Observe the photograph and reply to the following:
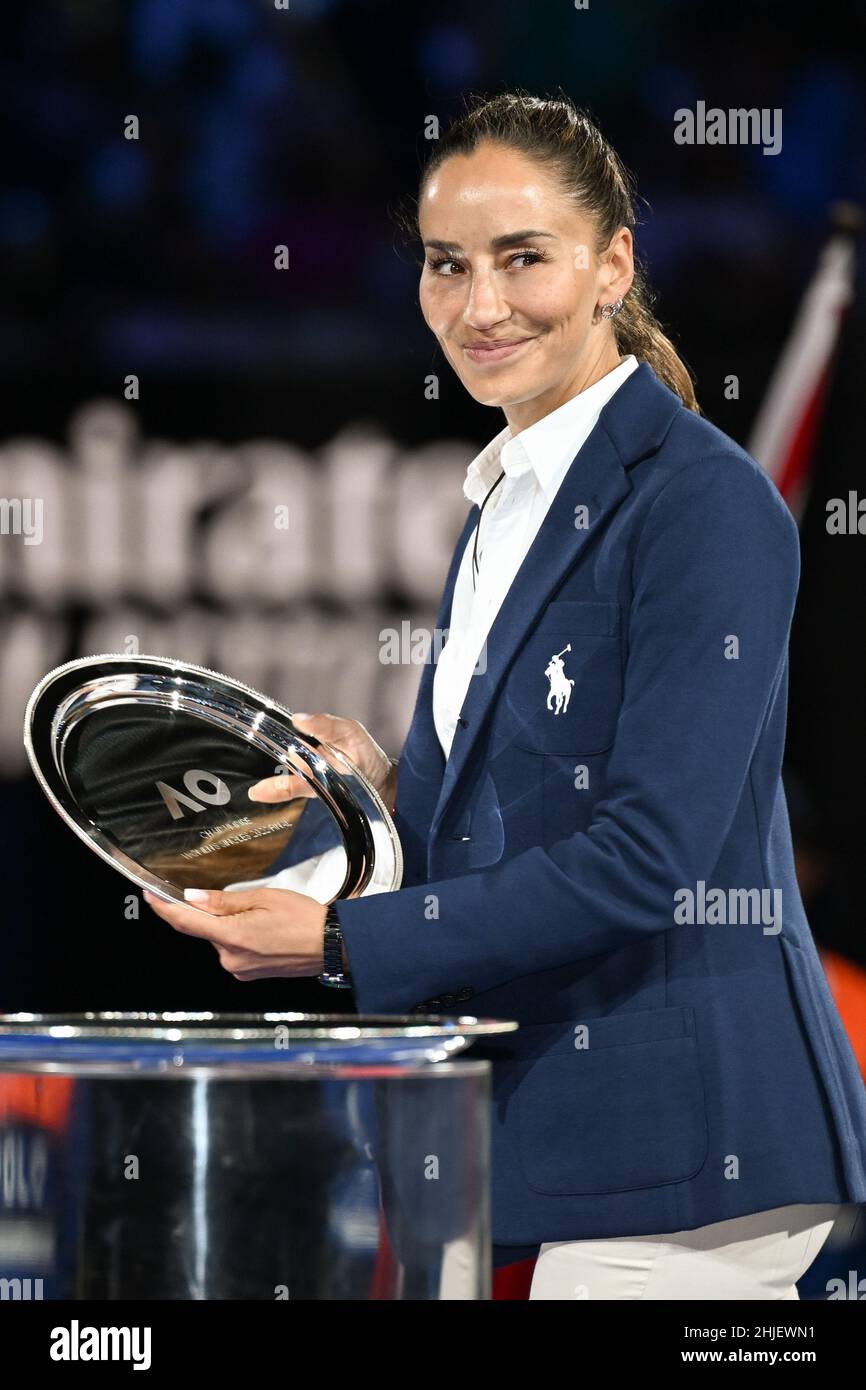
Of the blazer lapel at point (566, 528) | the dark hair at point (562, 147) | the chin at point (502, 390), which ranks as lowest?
the blazer lapel at point (566, 528)

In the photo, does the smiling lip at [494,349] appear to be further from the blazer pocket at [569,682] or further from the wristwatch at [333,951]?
the wristwatch at [333,951]

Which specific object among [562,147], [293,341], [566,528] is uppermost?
[293,341]

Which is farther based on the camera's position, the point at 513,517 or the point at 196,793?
the point at 513,517

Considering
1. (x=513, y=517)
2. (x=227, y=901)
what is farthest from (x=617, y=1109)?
(x=513, y=517)

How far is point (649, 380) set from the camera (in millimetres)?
1674

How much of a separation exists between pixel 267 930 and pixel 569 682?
1.06 feet

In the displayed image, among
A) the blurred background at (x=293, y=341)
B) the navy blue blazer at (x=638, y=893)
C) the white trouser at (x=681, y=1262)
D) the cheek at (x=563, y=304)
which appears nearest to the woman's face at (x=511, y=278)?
the cheek at (x=563, y=304)

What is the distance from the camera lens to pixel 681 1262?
1469 mm

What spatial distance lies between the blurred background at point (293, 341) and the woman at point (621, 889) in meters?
1.64

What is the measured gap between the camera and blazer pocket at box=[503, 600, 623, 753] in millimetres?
1511

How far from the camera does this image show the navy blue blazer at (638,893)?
140 cm

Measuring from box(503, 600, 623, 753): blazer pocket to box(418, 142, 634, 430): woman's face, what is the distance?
0.28m

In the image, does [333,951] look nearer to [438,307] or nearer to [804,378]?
[438,307]
